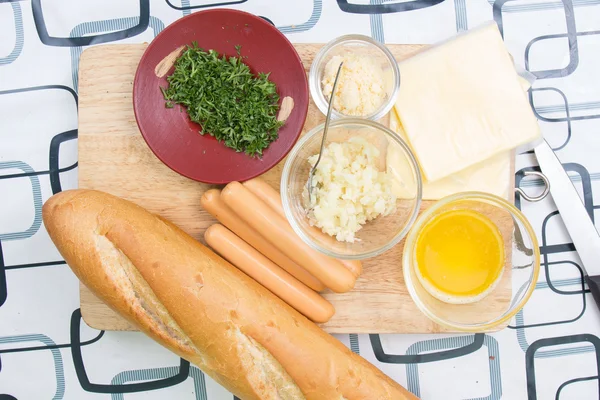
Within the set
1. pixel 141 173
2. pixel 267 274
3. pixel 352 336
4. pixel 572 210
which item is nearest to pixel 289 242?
pixel 267 274

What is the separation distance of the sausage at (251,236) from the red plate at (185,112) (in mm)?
80

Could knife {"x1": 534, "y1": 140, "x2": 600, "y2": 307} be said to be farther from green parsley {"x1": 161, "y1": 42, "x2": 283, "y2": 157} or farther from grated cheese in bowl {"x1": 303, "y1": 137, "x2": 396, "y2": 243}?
green parsley {"x1": 161, "y1": 42, "x2": 283, "y2": 157}

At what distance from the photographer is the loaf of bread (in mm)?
1736

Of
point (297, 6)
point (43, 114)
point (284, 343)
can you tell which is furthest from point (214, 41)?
point (284, 343)

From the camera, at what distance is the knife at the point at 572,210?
2037mm

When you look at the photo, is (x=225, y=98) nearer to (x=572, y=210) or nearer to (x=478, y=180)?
(x=478, y=180)

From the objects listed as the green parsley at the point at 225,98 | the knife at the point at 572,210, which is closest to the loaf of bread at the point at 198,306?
the green parsley at the point at 225,98

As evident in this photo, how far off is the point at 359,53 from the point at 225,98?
21.8 inches

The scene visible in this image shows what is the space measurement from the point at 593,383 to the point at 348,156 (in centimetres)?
149

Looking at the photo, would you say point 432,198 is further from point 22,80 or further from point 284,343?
point 22,80

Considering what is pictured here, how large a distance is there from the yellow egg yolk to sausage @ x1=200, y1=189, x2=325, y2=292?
43 centimetres

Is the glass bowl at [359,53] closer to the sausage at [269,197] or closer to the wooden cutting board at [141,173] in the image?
the wooden cutting board at [141,173]

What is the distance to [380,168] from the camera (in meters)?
1.93

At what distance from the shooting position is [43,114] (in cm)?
214
